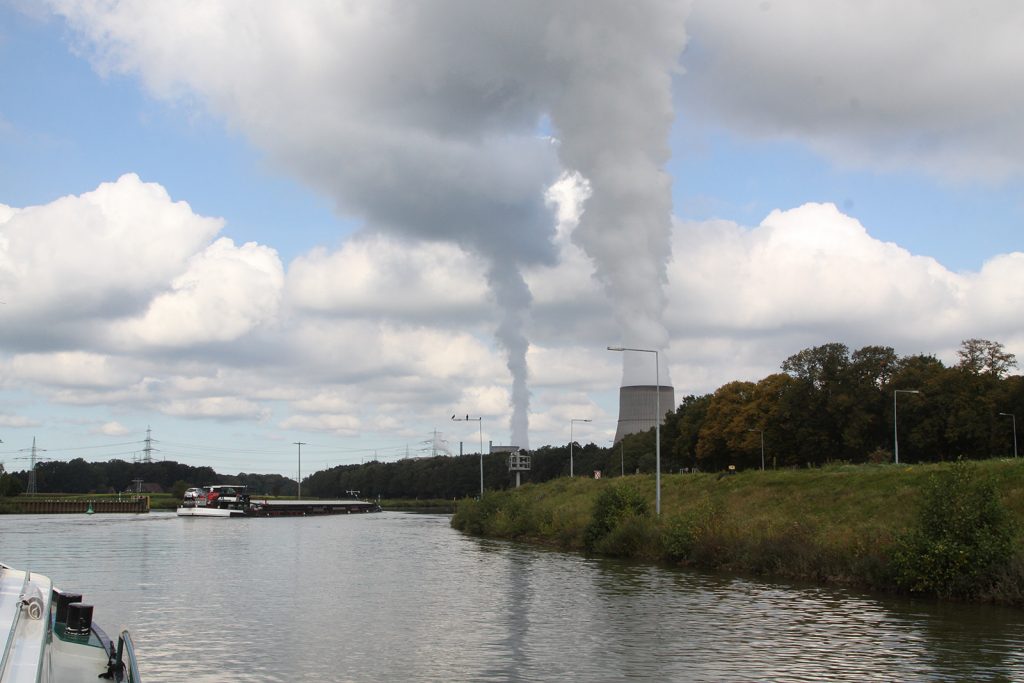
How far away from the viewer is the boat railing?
12680 mm

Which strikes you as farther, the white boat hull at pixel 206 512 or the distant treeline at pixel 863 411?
the white boat hull at pixel 206 512

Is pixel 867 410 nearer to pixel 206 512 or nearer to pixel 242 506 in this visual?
pixel 206 512

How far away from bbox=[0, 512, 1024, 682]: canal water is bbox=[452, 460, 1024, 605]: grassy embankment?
1.83 meters

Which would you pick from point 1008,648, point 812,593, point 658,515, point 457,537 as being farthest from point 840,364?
point 1008,648

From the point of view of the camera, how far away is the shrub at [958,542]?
105ft

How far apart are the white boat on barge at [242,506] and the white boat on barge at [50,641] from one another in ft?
450

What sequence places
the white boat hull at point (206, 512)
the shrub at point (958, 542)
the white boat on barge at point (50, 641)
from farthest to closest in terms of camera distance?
the white boat hull at point (206, 512)
the shrub at point (958, 542)
the white boat on barge at point (50, 641)

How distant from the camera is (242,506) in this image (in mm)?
158375

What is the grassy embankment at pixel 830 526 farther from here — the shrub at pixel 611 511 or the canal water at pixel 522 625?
the canal water at pixel 522 625

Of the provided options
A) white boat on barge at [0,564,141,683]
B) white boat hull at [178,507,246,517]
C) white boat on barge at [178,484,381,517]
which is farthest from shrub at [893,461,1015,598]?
white boat on barge at [178,484,381,517]

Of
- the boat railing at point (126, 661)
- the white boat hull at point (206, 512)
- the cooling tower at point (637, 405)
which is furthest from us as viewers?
the white boat hull at point (206, 512)

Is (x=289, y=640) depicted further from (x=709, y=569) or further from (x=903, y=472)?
(x=903, y=472)

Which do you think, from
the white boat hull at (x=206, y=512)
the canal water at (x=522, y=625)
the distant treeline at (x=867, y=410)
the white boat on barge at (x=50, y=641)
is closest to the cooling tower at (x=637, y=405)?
the distant treeline at (x=867, y=410)

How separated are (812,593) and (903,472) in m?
20.9
